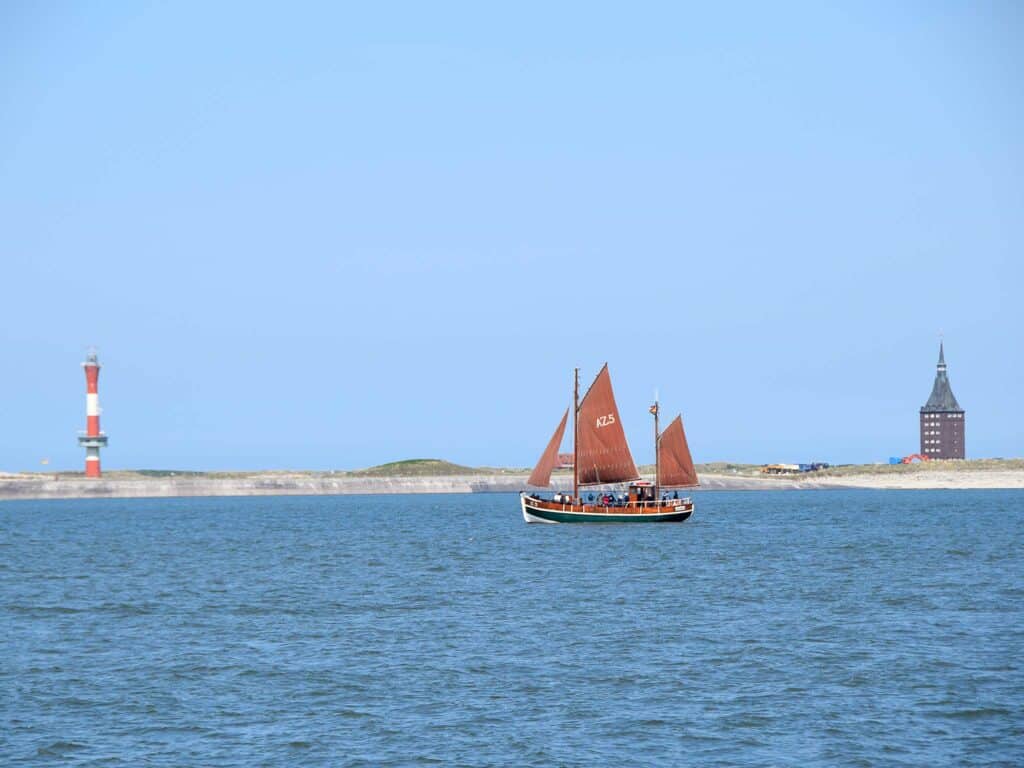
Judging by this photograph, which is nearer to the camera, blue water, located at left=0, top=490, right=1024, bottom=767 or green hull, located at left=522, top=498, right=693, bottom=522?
blue water, located at left=0, top=490, right=1024, bottom=767

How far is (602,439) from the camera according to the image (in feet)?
353

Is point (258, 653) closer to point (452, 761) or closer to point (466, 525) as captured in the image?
point (452, 761)

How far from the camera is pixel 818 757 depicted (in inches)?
1019

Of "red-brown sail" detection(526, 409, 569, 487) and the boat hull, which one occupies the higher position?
"red-brown sail" detection(526, 409, 569, 487)

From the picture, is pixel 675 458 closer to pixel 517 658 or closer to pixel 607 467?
pixel 607 467

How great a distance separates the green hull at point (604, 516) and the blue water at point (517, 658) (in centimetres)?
3585

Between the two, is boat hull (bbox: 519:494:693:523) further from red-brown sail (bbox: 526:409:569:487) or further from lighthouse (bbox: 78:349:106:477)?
lighthouse (bbox: 78:349:106:477)

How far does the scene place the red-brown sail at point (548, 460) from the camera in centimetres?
10469

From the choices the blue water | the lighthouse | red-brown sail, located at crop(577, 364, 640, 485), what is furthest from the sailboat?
the lighthouse

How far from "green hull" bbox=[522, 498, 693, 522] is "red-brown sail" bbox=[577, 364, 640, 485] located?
6.40m

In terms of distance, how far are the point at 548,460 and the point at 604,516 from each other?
1251 centimetres

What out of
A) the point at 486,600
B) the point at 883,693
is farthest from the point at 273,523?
the point at 883,693

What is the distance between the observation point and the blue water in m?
27.2

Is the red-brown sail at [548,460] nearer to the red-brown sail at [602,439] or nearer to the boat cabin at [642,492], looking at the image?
the red-brown sail at [602,439]
